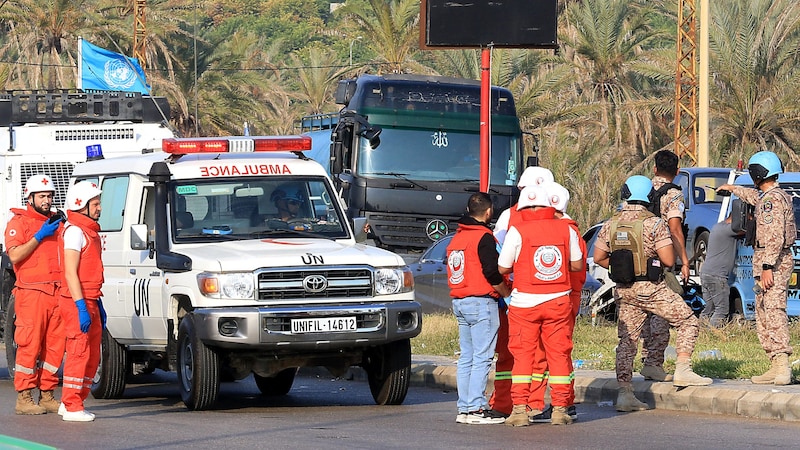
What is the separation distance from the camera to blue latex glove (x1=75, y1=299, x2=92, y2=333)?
11414 millimetres

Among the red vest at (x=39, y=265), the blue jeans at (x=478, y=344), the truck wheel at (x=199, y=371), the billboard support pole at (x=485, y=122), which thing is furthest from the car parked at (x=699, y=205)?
the red vest at (x=39, y=265)

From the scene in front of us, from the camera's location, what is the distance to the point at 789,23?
35562mm

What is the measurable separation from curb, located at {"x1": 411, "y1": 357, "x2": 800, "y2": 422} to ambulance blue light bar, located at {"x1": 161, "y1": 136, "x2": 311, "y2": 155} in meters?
3.36

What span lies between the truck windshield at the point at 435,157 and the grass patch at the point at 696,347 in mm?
4946

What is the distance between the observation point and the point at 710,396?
11797 mm

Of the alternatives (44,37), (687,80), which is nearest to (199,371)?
(687,80)

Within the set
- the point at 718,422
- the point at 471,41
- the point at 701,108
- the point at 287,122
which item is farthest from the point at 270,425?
the point at 287,122

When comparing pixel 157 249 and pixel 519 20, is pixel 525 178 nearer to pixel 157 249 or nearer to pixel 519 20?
pixel 157 249

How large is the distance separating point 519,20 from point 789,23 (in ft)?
66.4

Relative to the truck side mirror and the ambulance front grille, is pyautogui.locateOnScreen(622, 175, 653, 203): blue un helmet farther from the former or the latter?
the truck side mirror

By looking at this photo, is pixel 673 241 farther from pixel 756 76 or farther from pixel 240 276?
pixel 756 76

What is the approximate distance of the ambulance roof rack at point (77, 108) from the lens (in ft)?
58.5

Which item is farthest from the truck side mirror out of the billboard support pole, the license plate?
the billboard support pole

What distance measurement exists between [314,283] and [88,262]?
5.80 ft
